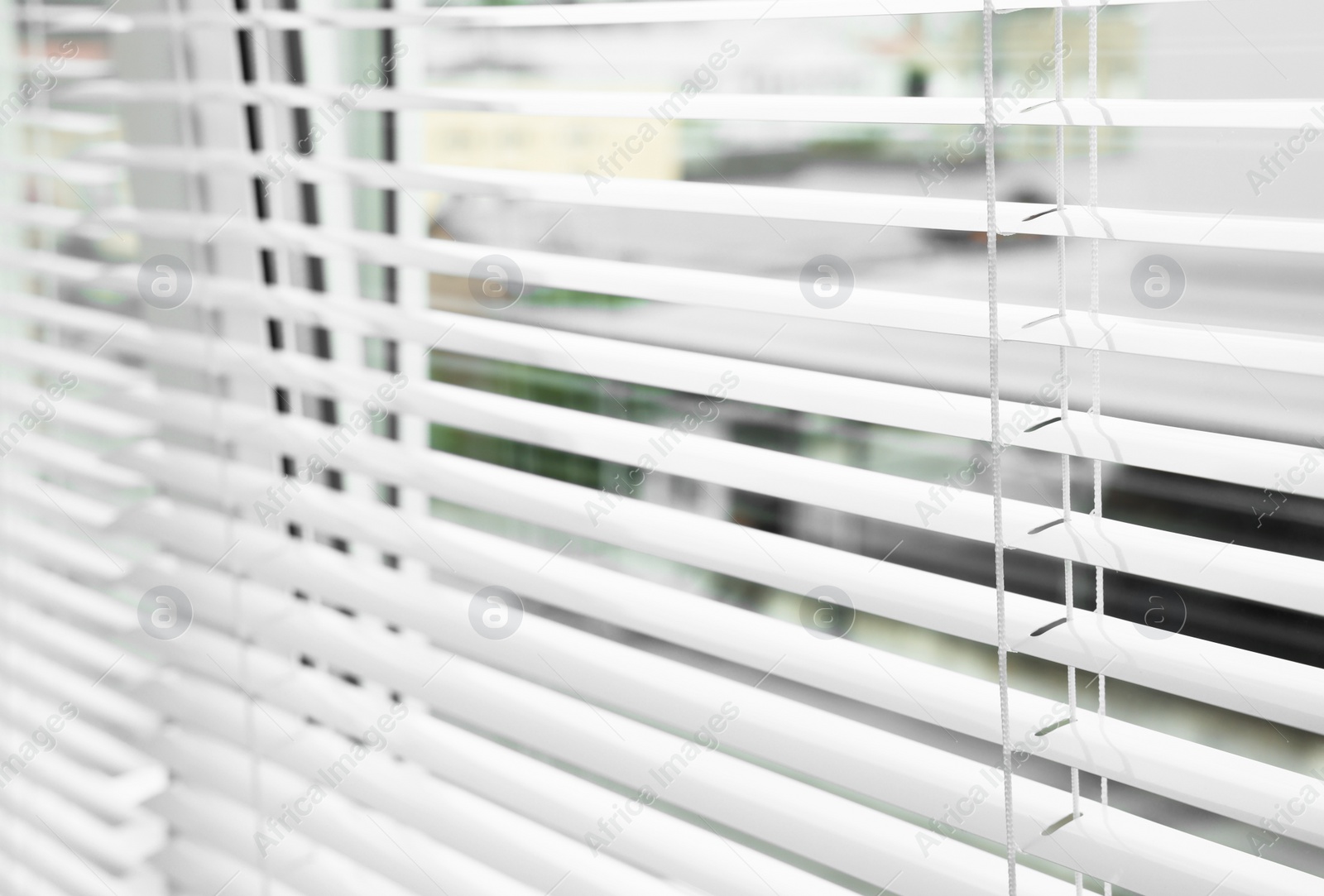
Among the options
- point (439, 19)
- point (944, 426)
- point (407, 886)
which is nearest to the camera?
point (944, 426)

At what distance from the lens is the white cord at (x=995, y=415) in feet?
1.69

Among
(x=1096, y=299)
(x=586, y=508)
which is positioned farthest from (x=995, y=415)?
(x=586, y=508)

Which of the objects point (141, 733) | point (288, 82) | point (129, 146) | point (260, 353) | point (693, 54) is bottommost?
point (141, 733)

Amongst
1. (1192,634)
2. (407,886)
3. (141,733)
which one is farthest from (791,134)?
(141,733)

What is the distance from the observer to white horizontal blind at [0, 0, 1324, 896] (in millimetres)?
558

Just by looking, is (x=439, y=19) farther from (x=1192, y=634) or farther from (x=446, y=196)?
(x=1192, y=634)

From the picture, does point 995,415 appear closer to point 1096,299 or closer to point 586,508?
point 1096,299

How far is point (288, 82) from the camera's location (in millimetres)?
1006

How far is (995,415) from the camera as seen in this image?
55 centimetres

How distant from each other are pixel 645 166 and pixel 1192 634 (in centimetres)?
49

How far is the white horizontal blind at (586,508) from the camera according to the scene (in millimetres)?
558

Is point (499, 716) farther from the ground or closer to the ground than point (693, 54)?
closer to the ground

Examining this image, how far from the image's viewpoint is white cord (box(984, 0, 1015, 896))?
0.52m

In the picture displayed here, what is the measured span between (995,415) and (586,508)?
0.30 m
